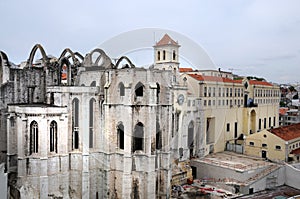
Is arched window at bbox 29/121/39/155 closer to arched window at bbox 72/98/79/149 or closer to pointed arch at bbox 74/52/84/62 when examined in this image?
arched window at bbox 72/98/79/149

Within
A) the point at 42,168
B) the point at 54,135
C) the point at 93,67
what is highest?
the point at 93,67

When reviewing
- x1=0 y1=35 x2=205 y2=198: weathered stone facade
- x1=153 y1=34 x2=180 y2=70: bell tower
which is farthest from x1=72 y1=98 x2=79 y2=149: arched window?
x1=153 y1=34 x2=180 y2=70: bell tower

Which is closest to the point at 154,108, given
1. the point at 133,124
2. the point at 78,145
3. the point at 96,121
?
the point at 133,124

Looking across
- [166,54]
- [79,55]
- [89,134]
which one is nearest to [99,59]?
[79,55]

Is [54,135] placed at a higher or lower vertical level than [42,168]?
higher

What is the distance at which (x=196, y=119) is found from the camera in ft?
97.0

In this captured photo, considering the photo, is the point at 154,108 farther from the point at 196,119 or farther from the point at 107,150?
the point at 196,119

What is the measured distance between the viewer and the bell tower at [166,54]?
38.6 metres

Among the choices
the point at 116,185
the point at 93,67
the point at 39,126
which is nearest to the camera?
the point at 39,126

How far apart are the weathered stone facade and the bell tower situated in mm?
17405

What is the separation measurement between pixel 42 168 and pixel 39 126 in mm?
2508

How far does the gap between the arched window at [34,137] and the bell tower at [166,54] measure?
2181 cm

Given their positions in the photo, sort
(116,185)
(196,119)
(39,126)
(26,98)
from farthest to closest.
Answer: (196,119)
(26,98)
(116,185)
(39,126)

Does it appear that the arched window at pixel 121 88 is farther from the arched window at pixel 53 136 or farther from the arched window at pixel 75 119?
the arched window at pixel 53 136
